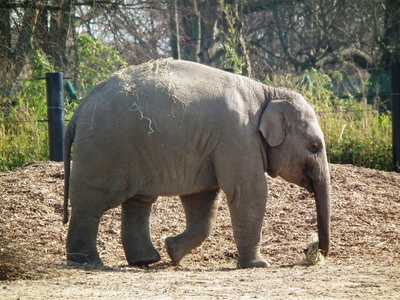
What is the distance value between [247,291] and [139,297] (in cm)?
73

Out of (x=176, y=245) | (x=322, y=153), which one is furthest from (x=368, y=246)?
(x=176, y=245)

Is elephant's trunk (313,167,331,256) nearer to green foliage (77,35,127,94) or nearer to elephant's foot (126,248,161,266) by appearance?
elephant's foot (126,248,161,266)

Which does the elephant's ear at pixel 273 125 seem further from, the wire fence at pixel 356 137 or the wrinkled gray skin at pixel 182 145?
the wire fence at pixel 356 137

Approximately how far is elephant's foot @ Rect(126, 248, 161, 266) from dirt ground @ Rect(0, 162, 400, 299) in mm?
84

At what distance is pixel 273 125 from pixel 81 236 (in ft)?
6.66

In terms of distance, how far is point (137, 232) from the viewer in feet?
27.6

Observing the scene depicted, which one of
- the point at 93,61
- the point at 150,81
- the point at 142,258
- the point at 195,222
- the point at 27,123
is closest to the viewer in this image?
the point at 150,81

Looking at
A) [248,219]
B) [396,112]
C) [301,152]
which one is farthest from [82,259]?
[396,112]

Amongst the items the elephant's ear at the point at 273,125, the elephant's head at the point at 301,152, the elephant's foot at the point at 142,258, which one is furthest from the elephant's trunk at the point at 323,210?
the elephant's foot at the point at 142,258

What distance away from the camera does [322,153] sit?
823cm

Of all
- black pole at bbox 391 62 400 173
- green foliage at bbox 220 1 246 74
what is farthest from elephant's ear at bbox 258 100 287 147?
black pole at bbox 391 62 400 173

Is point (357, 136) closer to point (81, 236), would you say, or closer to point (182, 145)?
point (182, 145)

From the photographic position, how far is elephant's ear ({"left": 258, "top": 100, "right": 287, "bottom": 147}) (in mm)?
7895

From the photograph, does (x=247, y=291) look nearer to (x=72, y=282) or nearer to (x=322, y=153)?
(x=72, y=282)
